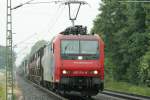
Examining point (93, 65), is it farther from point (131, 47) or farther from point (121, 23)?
point (121, 23)

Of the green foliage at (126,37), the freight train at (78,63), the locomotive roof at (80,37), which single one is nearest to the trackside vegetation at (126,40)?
the green foliage at (126,37)

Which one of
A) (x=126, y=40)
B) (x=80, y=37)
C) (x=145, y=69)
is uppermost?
(x=126, y=40)

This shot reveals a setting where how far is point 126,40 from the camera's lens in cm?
6481

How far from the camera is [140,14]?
61.2m

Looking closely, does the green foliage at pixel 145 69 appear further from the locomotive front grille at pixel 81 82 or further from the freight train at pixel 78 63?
the locomotive front grille at pixel 81 82

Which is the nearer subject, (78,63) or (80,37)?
(78,63)

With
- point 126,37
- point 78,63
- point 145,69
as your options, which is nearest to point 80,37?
point 78,63

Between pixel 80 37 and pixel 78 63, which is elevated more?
pixel 80 37

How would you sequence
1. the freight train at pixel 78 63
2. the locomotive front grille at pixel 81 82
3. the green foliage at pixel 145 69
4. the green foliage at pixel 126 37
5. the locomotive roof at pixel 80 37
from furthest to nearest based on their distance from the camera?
1. the green foliage at pixel 126 37
2. the green foliage at pixel 145 69
3. the locomotive roof at pixel 80 37
4. the freight train at pixel 78 63
5. the locomotive front grille at pixel 81 82

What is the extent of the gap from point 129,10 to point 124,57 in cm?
641

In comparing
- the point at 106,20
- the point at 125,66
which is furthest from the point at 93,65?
the point at 106,20

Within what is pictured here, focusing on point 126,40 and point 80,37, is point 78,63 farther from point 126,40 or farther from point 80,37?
point 126,40

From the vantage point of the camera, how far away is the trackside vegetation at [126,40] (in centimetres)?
5803

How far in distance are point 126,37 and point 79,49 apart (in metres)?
40.6
